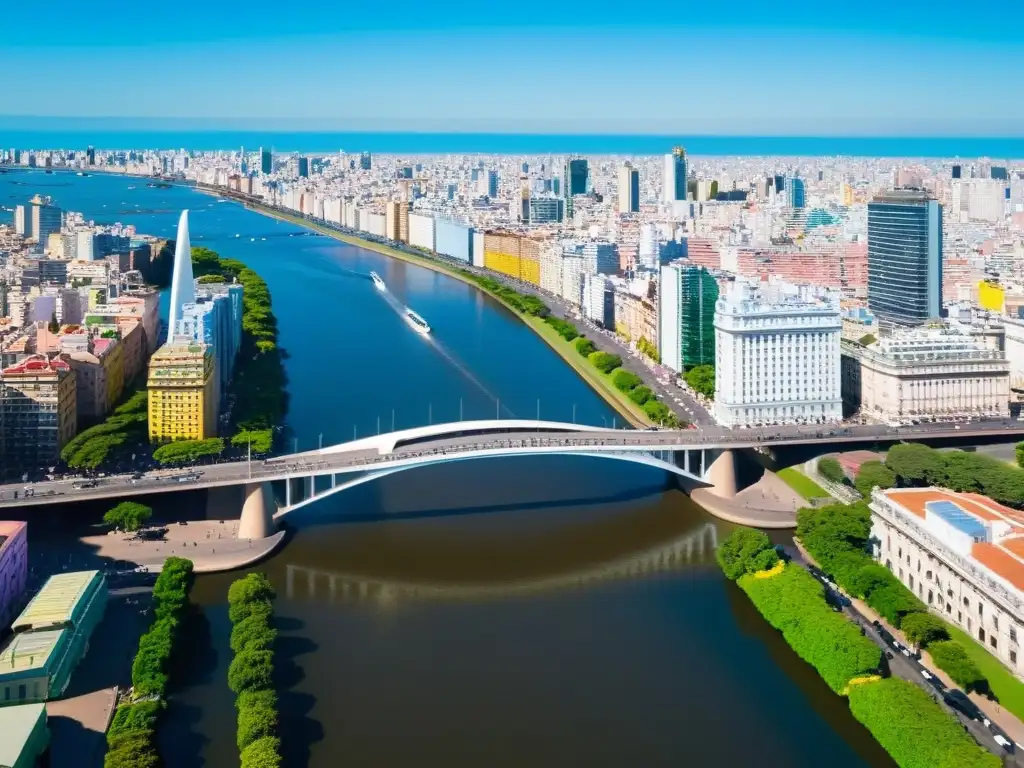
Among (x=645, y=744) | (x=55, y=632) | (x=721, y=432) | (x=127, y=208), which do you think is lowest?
(x=645, y=744)

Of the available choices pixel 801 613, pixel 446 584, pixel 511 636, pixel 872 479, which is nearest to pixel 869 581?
pixel 801 613

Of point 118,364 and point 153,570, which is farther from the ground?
point 118,364

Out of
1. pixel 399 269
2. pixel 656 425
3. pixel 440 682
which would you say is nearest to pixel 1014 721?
pixel 440 682

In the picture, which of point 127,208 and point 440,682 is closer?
point 440,682

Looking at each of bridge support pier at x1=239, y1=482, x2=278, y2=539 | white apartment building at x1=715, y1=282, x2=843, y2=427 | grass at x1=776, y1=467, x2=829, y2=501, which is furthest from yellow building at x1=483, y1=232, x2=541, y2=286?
bridge support pier at x1=239, y1=482, x2=278, y2=539

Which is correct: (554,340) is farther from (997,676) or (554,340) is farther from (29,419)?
(997,676)

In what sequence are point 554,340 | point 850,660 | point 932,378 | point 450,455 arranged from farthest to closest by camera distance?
point 554,340 < point 932,378 < point 450,455 < point 850,660

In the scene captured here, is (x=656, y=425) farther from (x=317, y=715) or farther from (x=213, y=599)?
(x=317, y=715)
